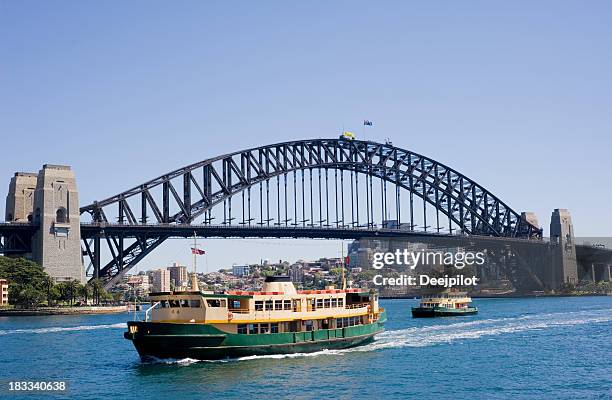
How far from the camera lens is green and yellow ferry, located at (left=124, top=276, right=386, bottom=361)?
43250 millimetres

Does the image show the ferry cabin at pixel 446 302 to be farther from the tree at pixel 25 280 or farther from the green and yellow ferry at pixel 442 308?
the tree at pixel 25 280

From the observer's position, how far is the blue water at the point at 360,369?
→ 36594 mm

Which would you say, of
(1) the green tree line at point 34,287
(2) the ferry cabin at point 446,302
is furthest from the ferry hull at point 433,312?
(1) the green tree line at point 34,287

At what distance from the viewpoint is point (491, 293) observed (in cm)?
16825

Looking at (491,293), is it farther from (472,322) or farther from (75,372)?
(75,372)

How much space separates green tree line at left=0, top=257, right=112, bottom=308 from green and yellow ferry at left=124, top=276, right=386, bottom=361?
4819cm

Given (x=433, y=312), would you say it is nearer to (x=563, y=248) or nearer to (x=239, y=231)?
(x=239, y=231)

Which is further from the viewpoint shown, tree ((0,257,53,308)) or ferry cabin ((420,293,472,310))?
tree ((0,257,53,308))

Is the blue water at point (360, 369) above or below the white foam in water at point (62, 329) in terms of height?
below

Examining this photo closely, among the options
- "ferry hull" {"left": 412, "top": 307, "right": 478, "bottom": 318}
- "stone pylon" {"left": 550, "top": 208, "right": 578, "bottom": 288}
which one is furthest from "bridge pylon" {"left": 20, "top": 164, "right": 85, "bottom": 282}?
"stone pylon" {"left": 550, "top": 208, "right": 578, "bottom": 288}

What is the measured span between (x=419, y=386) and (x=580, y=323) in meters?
39.7

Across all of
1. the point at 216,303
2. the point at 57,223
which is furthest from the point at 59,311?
the point at 216,303

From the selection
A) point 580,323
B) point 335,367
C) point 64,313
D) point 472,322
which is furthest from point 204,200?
point 335,367

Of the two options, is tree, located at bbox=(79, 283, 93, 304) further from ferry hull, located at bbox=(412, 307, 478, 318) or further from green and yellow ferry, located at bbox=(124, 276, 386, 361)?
green and yellow ferry, located at bbox=(124, 276, 386, 361)
